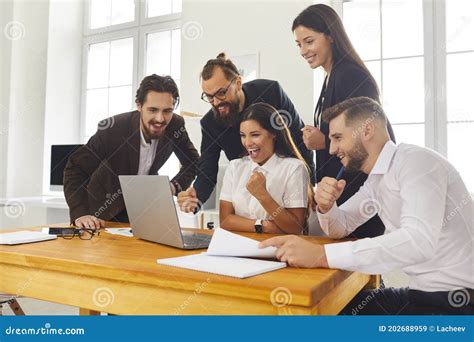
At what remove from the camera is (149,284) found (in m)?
0.96

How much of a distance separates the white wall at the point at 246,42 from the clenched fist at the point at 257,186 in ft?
4.09

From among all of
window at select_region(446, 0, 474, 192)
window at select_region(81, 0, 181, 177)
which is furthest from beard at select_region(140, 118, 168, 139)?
window at select_region(81, 0, 181, 177)

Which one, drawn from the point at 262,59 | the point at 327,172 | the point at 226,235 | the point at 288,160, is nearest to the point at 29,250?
the point at 226,235

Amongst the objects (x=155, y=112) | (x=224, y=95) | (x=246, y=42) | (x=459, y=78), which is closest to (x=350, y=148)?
(x=224, y=95)

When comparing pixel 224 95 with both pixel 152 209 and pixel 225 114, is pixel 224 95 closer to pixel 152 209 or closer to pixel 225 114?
pixel 225 114

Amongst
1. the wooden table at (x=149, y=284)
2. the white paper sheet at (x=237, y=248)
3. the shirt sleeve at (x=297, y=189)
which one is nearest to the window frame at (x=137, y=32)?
the shirt sleeve at (x=297, y=189)

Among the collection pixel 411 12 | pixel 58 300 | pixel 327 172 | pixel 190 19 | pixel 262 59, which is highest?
pixel 190 19

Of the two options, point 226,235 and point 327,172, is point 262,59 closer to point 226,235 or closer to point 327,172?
point 327,172

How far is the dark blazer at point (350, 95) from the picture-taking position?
1595 millimetres

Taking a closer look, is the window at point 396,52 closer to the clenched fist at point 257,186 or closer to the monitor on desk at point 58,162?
the clenched fist at point 257,186

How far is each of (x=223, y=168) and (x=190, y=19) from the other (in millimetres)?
1330

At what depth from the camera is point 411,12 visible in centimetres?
267

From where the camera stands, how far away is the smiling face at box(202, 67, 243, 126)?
1.92 metres

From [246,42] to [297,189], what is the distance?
5.30ft
